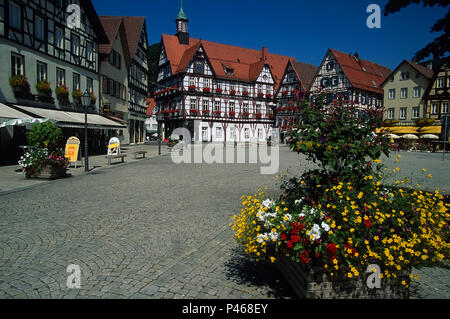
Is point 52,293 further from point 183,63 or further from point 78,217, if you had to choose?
point 183,63

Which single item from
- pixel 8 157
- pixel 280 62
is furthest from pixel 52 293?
pixel 280 62

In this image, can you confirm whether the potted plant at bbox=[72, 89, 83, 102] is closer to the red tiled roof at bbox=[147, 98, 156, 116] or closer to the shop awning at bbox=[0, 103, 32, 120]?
the shop awning at bbox=[0, 103, 32, 120]

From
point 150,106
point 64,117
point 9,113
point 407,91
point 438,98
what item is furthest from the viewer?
point 150,106

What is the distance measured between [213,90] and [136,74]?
44.0ft

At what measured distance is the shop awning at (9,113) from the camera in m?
14.8

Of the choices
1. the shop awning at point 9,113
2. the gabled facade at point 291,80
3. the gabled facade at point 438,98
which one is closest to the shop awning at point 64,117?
the shop awning at point 9,113

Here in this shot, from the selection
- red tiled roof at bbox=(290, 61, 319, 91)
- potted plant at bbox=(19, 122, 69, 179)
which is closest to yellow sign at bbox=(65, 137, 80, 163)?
potted plant at bbox=(19, 122, 69, 179)

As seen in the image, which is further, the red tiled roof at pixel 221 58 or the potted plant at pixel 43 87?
the red tiled roof at pixel 221 58

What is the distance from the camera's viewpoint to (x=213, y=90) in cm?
4853

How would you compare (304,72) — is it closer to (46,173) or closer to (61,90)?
(61,90)

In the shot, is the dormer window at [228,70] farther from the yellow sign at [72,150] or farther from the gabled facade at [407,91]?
the yellow sign at [72,150]

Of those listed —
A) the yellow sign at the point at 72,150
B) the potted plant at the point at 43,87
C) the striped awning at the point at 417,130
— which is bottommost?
the yellow sign at the point at 72,150

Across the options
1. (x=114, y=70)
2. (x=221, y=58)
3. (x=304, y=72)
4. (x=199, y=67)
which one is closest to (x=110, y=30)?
(x=114, y=70)

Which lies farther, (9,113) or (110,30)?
(110,30)
